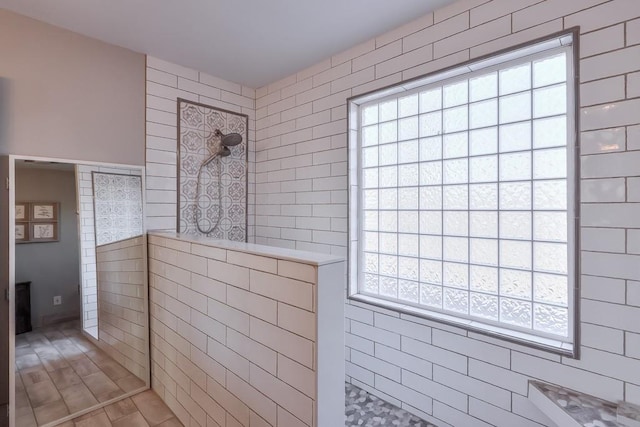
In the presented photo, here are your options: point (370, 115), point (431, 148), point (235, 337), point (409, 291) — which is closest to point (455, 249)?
point (409, 291)

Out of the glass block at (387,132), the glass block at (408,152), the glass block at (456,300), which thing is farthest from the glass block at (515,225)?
the glass block at (387,132)

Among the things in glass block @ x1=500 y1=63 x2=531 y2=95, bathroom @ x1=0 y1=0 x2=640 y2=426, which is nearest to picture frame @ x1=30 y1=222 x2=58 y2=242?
bathroom @ x1=0 y1=0 x2=640 y2=426

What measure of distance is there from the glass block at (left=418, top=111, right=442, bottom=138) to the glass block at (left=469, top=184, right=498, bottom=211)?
1.29ft

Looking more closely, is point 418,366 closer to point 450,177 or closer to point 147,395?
point 450,177

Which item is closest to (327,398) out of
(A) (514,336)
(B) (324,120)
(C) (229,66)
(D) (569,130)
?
(A) (514,336)

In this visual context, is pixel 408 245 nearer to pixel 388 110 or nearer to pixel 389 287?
pixel 389 287

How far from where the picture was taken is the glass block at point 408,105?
1809 mm

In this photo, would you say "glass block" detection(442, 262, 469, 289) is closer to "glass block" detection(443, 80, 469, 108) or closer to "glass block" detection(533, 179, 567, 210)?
"glass block" detection(533, 179, 567, 210)

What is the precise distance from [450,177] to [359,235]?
0.72 metres

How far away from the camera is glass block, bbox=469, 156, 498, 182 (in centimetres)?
151

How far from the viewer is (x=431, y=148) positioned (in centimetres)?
174

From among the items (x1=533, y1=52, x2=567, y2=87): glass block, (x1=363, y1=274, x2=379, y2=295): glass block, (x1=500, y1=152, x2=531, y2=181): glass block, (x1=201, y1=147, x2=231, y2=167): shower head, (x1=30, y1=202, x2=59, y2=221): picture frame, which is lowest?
(x1=363, y1=274, x2=379, y2=295): glass block

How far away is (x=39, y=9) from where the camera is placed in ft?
5.16

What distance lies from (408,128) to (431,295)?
1.03 metres
